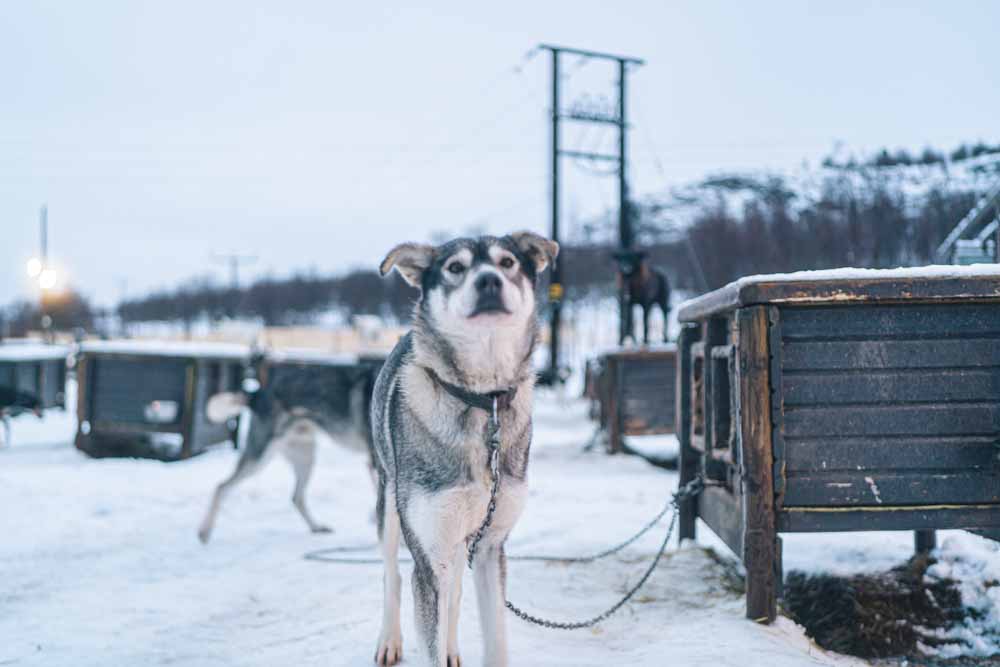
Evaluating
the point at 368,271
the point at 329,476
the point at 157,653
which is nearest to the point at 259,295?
the point at 368,271

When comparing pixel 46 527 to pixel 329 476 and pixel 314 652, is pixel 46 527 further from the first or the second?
pixel 314 652

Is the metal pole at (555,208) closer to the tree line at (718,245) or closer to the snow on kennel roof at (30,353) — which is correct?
the tree line at (718,245)

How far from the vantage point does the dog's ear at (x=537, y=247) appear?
3.19m

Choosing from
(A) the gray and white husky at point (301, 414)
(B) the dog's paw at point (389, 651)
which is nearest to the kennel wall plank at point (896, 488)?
(B) the dog's paw at point (389, 651)

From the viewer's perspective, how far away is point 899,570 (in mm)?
4270

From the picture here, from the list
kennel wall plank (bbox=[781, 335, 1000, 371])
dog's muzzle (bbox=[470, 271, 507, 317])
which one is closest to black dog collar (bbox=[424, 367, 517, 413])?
dog's muzzle (bbox=[470, 271, 507, 317])

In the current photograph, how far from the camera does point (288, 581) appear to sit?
4504mm

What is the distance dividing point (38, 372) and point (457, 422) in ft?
40.3

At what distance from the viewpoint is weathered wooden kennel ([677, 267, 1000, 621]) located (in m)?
Result: 3.28

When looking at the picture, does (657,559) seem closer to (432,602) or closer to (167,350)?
(432,602)

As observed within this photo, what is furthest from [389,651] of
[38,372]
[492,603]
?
[38,372]

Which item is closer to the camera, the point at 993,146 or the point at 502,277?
the point at 502,277

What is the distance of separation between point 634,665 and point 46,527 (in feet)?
16.1

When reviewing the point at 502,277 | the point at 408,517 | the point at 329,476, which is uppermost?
the point at 502,277
